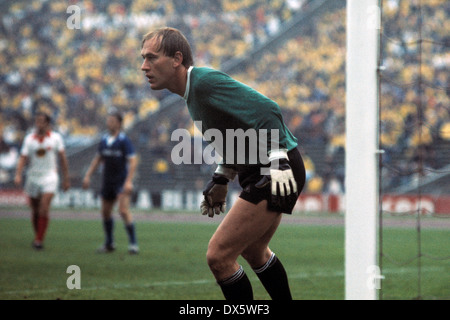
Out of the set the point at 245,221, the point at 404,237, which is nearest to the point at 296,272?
the point at 245,221

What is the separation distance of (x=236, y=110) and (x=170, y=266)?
495 cm

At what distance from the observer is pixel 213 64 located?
24.5m

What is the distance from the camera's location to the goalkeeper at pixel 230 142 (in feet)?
11.9

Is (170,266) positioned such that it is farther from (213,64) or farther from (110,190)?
(213,64)

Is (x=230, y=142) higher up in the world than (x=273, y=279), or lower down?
higher up

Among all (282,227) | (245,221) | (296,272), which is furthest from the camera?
(282,227)

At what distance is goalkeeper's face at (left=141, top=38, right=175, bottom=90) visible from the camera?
148 inches

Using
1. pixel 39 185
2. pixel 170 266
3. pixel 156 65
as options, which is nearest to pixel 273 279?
pixel 156 65

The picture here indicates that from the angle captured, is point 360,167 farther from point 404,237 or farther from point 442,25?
point 442,25

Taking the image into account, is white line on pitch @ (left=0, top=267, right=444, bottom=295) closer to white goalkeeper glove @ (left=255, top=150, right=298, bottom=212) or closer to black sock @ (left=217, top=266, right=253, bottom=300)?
black sock @ (left=217, top=266, right=253, bottom=300)

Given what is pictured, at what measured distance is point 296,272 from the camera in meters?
7.80

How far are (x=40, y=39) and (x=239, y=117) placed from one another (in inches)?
888

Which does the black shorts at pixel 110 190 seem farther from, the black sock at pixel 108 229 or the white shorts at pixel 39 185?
the white shorts at pixel 39 185

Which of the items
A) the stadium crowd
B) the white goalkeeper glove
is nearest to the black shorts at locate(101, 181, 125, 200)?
the white goalkeeper glove
